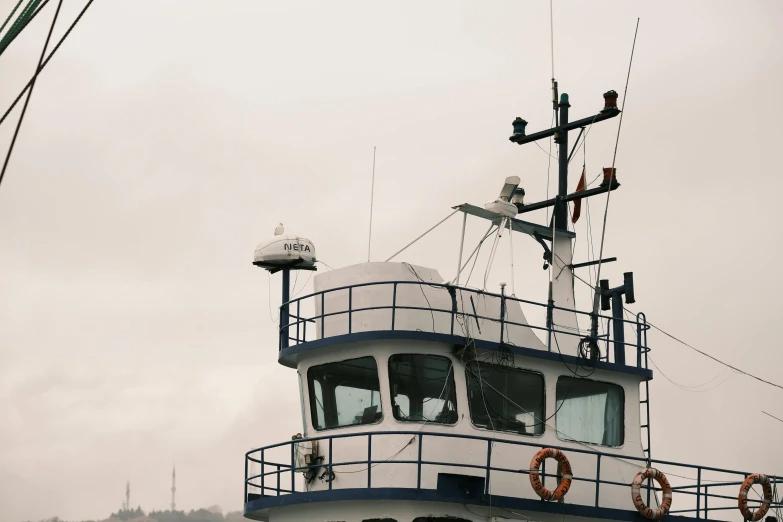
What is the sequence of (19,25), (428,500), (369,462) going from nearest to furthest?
1. (19,25)
2. (428,500)
3. (369,462)

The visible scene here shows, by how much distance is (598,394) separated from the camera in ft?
77.2

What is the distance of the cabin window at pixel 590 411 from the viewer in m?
22.9

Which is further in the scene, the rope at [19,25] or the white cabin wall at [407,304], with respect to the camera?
the white cabin wall at [407,304]

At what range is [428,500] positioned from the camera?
2012 centimetres

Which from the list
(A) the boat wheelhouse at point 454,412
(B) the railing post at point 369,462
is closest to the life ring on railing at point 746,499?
(A) the boat wheelhouse at point 454,412

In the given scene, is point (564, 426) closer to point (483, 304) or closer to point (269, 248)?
point (483, 304)

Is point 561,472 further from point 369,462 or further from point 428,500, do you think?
point 369,462

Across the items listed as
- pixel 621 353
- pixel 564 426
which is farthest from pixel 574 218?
pixel 564 426

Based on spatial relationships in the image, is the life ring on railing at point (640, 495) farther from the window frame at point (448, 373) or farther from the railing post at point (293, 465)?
the railing post at point (293, 465)

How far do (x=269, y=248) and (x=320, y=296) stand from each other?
5.20 ft

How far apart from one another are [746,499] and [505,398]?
17.1ft

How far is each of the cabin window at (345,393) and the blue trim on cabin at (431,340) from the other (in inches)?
18.7

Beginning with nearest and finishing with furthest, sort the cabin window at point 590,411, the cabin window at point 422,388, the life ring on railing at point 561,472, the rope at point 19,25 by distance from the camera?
the rope at point 19,25 → the life ring on railing at point 561,472 → the cabin window at point 422,388 → the cabin window at point 590,411

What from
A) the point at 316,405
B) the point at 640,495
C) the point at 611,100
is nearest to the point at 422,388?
the point at 316,405
